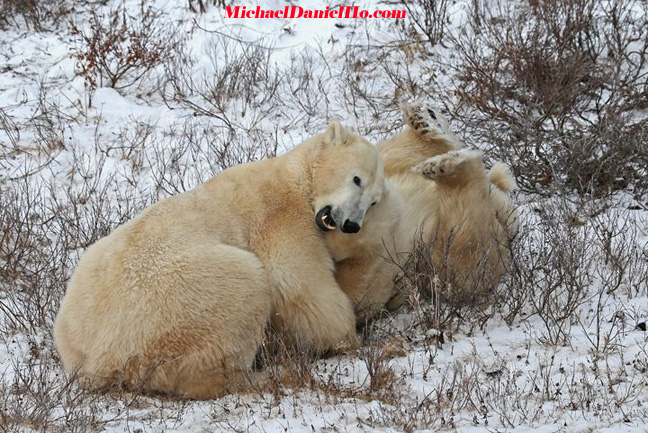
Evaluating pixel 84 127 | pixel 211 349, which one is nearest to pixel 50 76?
pixel 84 127

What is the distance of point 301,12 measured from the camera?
9430 millimetres

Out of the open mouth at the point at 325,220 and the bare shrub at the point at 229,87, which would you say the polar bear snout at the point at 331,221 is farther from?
the bare shrub at the point at 229,87

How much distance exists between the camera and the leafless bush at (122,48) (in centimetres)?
823

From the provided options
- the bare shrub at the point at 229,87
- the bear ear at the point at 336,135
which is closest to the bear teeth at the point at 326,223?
the bear ear at the point at 336,135

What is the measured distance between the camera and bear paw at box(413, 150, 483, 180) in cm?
479

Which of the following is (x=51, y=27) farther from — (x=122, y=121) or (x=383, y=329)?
(x=383, y=329)

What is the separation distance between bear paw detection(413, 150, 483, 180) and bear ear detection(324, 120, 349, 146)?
Result: 604mm

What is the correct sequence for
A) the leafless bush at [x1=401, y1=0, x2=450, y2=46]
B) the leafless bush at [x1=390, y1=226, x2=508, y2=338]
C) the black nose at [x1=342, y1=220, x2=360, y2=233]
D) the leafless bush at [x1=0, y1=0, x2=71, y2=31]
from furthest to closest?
the leafless bush at [x1=0, y1=0, x2=71, y2=31]
the leafless bush at [x1=401, y1=0, x2=450, y2=46]
the leafless bush at [x1=390, y1=226, x2=508, y2=338]
the black nose at [x1=342, y1=220, x2=360, y2=233]

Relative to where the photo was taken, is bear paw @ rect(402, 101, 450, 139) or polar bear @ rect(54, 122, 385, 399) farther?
bear paw @ rect(402, 101, 450, 139)

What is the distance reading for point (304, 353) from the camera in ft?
12.7

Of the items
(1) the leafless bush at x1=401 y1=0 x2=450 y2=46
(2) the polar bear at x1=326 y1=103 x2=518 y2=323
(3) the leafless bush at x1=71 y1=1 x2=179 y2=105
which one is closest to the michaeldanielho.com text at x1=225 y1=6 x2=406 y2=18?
(1) the leafless bush at x1=401 y1=0 x2=450 y2=46

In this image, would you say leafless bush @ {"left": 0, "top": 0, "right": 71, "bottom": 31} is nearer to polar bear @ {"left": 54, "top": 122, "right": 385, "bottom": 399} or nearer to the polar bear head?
polar bear @ {"left": 54, "top": 122, "right": 385, "bottom": 399}

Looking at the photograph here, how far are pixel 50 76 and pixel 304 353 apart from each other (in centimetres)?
592

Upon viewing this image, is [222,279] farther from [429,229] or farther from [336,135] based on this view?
[429,229]
